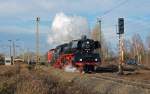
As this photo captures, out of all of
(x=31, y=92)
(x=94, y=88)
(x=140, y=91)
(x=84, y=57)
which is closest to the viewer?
(x=31, y=92)

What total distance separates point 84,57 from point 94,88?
17850mm

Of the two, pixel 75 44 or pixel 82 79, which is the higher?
pixel 75 44

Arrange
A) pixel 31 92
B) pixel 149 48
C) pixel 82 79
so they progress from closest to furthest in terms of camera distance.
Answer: pixel 31 92 < pixel 82 79 < pixel 149 48

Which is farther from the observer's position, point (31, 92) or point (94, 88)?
point (94, 88)

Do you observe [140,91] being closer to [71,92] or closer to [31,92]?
[71,92]

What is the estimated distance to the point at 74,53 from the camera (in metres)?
46.5

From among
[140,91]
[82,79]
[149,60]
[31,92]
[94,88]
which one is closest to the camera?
[31,92]

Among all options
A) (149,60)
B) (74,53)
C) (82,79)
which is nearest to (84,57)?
(74,53)

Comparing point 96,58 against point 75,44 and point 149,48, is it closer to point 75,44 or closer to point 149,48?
point 75,44

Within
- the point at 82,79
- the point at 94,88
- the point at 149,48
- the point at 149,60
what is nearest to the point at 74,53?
the point at 82,79

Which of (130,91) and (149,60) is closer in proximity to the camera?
(130,91)

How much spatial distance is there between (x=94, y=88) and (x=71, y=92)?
5592mm

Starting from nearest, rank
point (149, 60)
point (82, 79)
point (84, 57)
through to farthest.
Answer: point (82, 79)
point (84, 57)
point (149, 60)

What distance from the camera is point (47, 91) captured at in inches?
820
